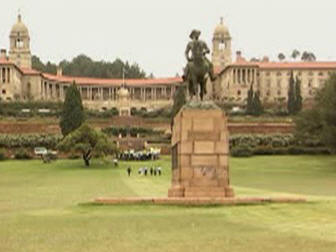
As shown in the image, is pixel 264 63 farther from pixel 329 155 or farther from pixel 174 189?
pixel 174 189

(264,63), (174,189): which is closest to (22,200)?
(174,189)

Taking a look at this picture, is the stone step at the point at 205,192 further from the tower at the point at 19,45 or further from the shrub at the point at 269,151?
the tower at the point at 19,45

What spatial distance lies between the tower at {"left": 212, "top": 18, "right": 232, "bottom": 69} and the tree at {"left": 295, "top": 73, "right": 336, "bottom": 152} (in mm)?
81742

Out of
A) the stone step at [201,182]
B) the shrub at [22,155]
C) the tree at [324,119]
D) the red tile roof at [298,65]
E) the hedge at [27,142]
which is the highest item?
the red tile roof at [298,65]

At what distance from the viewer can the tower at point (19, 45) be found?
148 meters

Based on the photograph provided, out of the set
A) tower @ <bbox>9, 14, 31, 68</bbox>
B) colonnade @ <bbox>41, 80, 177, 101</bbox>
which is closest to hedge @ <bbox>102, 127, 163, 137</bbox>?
colonnade @ <bbox>41, 80, 177, 101</bbox>

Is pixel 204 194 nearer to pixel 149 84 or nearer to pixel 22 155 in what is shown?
pixel 22 155

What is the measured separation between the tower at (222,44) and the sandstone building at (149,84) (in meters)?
2.85

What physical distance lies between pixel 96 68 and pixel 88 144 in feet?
408

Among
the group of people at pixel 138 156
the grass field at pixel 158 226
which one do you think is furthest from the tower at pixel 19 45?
the grass field at pixel 158 226

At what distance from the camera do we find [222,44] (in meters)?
154

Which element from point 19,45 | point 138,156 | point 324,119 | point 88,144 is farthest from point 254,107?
point 19,45

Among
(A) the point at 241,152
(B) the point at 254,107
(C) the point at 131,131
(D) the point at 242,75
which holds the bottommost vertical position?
(A) the point at 241,152

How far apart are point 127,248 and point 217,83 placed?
13752 cm
